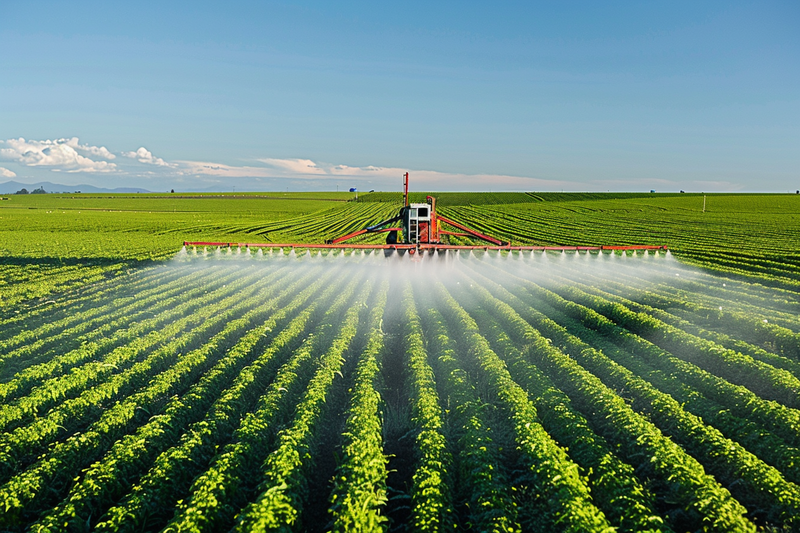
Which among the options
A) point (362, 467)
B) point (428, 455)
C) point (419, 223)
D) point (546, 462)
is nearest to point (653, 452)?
point (546, 462)

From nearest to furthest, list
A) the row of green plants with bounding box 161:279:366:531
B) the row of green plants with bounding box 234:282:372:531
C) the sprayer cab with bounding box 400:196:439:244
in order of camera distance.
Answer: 1. the row of green plants with bounding box 234:282:372:531
2. the row of green plants with bounding box 161:279:366:531
3. the sprayer cab with bounding box 400:196:439:244

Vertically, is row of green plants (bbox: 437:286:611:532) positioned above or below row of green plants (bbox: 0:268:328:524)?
above

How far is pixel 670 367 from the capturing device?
35.1 feet

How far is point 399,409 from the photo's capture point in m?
9.32

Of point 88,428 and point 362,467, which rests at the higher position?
point 362,467

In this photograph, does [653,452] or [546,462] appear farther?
[653,452]

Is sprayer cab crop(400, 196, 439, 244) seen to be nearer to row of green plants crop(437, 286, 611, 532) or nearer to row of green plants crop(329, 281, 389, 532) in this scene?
row of green plants crop(437, 286, 611, 532)

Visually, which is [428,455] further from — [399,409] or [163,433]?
[163,433]

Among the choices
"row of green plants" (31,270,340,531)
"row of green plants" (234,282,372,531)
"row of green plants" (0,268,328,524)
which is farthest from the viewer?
"row of green plants" (0,268,328,524)

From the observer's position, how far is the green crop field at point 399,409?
6012 millimetres

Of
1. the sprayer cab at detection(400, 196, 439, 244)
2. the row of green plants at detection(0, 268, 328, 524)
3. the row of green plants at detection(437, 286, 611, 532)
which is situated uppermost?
the sprayer cab at detection(400, 196, 439, 244)

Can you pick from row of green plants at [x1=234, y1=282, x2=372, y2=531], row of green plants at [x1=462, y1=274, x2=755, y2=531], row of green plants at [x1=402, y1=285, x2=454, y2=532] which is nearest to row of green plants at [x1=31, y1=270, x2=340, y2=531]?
Result: row of green plants at [x1=234, y1=282, x2=372, y2=531]

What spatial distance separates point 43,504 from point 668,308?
1737cm

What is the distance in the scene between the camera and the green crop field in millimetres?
6012
